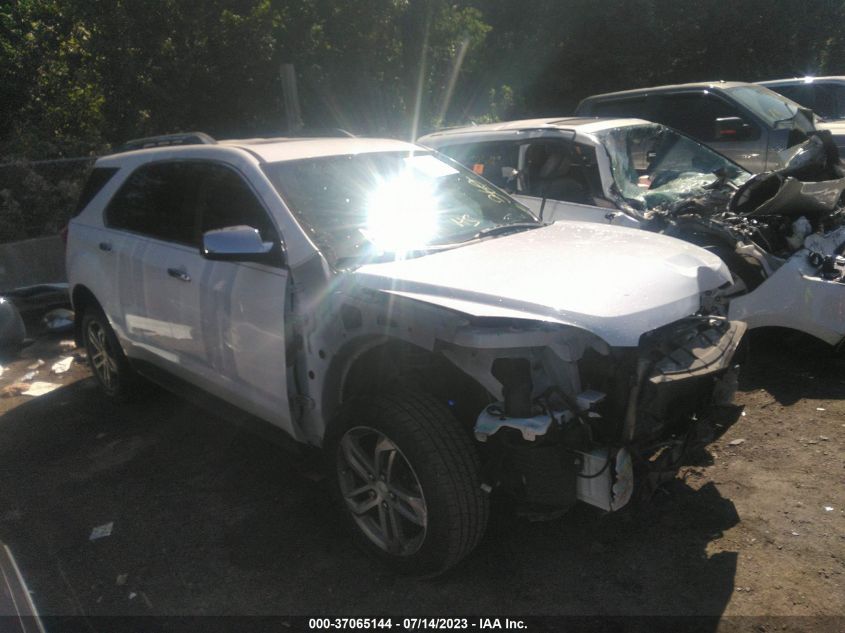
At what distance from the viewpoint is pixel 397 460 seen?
3.14 meters

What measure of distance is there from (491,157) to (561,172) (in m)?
0.81

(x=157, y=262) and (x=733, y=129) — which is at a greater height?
(x=733, y=129)

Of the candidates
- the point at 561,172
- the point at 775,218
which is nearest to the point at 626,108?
the point at 561,172

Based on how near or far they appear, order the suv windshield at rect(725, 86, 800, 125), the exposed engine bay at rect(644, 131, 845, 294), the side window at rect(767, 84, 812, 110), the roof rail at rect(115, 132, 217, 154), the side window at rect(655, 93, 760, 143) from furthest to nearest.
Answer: the side window at rect(767, 84, 812, 110)
the side window at rect(655, 93, 760, 143)
the suv windshield at rect(725, 86, 800, 125)
the exposed engine bay at rect(644, 131, 845, 294)
the roof rail at rect(115, 132, 217, 154)

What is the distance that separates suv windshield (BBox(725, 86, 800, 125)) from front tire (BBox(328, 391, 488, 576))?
22.9 ft

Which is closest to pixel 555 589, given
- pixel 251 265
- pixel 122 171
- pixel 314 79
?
pixel 251 265

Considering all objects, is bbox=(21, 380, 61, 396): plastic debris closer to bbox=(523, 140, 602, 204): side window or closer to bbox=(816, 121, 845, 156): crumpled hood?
bbox=(523, 140, 602, 204): side window

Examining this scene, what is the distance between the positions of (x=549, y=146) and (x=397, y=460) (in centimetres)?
409

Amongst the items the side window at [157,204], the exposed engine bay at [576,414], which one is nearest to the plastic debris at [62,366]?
the side window at [157,204]

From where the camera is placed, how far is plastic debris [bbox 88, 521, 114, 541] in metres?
3.79

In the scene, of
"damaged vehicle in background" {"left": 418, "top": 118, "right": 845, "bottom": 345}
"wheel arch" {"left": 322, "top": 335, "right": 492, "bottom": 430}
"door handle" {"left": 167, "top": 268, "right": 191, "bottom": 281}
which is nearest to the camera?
"wheel arch" {"left": 322, "top": 335, "right": 492, "bottom": 430}

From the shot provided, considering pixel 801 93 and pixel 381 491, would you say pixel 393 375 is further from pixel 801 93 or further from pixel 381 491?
pixel 801 93

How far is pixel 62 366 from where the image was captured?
6.87m

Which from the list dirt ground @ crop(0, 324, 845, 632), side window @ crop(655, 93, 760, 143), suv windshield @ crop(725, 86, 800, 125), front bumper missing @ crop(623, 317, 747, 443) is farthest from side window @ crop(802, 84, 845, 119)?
front bumper missing @ crop(623, 317, 747, 443)
